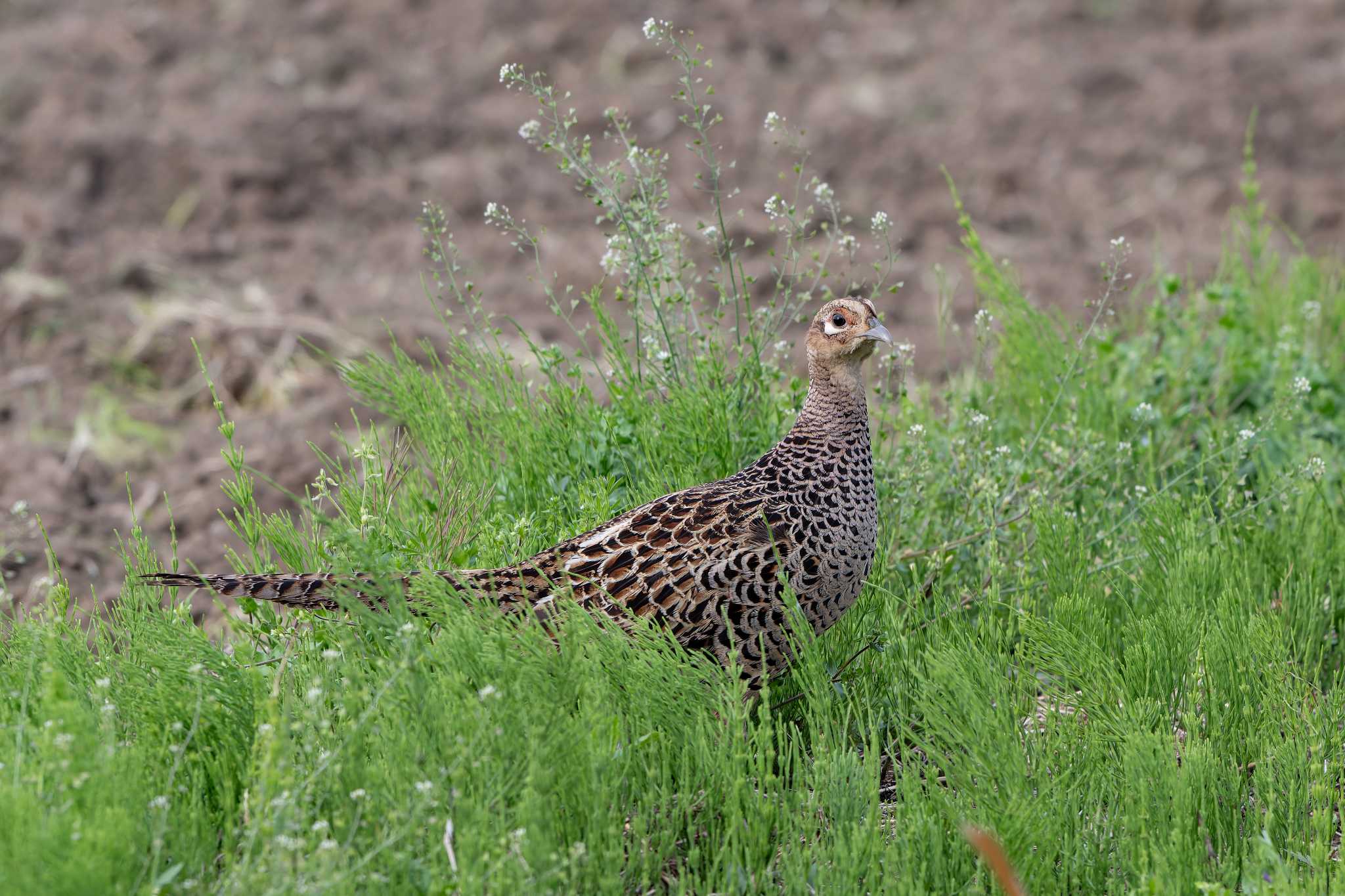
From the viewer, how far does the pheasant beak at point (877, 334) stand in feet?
12.7

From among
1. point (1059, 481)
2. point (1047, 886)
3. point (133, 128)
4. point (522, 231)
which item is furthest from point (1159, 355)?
point (133, 128)

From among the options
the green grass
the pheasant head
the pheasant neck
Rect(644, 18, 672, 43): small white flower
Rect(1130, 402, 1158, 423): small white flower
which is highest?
Rect(644, 18, 672, 43): small white flower

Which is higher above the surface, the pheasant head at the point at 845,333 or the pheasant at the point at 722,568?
the pheasant head at the point at 845,333

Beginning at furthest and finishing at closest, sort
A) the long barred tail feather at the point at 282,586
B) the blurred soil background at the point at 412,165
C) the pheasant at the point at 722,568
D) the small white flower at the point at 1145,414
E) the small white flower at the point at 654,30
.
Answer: the blurred soil background at the point at 412,165, the small white flower at the point at 1145,414, the small white flower at the point at 654,30, the pheasant at the point at 722,568, the long barred tail feather at the point at 282,586

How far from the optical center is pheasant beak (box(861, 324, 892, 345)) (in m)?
3.88

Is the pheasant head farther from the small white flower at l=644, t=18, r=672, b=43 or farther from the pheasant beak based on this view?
the small white flower at l=644, t=18, r=672, b=43

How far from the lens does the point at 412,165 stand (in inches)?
357

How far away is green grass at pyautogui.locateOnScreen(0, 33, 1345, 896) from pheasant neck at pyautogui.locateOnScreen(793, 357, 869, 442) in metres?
0.48

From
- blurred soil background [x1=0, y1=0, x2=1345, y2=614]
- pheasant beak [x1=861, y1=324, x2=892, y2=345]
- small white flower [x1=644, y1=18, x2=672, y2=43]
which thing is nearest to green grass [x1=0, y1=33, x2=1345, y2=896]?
small white flower [x1=644, y1=18, x2=672, y2=43]

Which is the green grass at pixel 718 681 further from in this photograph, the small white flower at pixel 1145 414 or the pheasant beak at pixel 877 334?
the pheasant beak at pixel 877 334

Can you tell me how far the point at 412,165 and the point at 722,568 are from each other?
6.11 metres

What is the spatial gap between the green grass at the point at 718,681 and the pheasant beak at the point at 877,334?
56 cm

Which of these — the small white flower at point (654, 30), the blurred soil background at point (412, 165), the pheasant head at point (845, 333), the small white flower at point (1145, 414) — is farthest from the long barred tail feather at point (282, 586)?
the small white flower at point (1145, 414)

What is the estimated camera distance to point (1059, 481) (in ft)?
15.6
